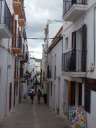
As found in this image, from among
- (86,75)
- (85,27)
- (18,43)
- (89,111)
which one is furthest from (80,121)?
(18,43)

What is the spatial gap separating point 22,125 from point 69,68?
4.08 m

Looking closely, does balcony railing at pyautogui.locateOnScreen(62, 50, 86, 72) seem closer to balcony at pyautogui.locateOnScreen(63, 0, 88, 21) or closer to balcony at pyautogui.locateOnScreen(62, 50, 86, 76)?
balcony at pyautogui.locateOnScreen(62, 50, 86, 76)

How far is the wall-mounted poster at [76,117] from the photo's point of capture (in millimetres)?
8102

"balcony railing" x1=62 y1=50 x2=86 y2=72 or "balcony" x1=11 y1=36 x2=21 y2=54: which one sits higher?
"balcony" x1=11 y1=36 x2=21 y2=54

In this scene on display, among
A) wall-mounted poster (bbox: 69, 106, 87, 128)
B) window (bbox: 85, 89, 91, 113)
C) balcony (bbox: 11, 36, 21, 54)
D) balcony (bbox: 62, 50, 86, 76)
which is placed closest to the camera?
wall-mounted poster (bbox: 69, 106, 87, 128)

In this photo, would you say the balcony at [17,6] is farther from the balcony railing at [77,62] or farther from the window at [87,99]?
the window at [87,99]

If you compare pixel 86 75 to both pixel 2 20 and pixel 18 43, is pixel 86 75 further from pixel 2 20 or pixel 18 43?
pixel 18 43

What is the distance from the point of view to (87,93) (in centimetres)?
854

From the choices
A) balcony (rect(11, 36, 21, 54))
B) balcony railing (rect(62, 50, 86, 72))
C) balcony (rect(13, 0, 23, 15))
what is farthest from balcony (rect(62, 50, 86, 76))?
balcony (rect(13, 0, 23, 15))

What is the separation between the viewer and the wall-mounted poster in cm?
810

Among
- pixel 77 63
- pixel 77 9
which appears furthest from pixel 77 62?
pixel 77 9

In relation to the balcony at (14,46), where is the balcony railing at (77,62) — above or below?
below

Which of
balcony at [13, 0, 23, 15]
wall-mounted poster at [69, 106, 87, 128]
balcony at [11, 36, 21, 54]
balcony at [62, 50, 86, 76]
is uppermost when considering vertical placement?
balcony at [13, 0, 23, 15]

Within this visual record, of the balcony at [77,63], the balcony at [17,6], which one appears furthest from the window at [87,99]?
the balcony at [17,6]
